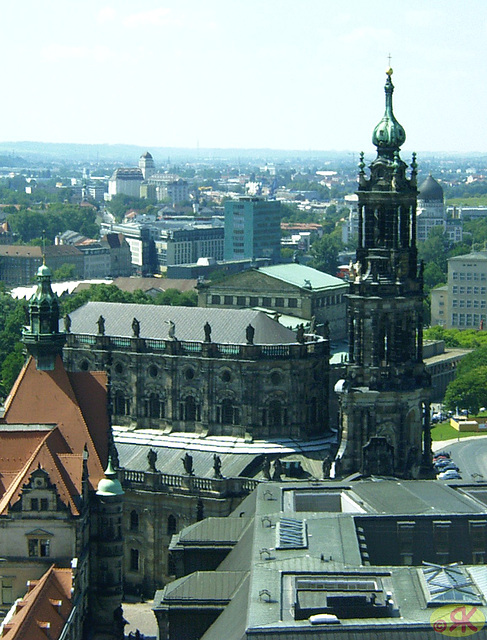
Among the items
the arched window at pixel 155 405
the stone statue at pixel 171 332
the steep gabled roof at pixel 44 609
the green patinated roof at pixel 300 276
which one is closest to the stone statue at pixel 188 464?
the arched window at pixel 155 405

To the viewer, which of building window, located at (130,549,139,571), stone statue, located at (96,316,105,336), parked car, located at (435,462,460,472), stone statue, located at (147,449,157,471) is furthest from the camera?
parked car, located at (435,462,460,472)

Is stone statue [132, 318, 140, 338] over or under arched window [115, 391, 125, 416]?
over

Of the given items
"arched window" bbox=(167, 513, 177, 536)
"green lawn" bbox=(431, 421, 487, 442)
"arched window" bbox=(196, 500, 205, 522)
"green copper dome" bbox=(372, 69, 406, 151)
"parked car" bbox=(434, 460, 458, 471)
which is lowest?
"green lawn" bbox=(431, 421, 487, 442)

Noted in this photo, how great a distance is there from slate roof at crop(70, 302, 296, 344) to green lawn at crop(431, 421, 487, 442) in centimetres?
5070

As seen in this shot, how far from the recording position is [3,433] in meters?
91.2

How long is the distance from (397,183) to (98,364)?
28165mm

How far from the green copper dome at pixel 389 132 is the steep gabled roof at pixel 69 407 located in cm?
2496

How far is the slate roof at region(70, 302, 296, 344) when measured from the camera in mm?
114944

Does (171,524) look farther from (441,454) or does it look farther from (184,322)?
(441,454)

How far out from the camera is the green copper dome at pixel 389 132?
10575cm

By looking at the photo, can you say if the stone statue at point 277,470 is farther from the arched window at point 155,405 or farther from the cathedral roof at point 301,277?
the cathedral roof at point 301,277

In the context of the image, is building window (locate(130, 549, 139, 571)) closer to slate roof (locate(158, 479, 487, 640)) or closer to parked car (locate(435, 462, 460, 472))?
slate roof (locate(158, 479, 487, 640))

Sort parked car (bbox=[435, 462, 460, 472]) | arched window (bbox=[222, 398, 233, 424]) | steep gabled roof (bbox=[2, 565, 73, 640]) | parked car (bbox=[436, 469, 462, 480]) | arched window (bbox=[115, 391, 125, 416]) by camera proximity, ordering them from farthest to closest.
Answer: parked car (bbox=[435, 462, 460, 472]) → parked car (bbox=[436, 469, 462, 480]) → arched window (bbox=[115, 391, 125, 416]) → arched window (bbox=[222, 398, 233, 424]) → steep gabled roof (bbox=[2, 565, 73, 640])

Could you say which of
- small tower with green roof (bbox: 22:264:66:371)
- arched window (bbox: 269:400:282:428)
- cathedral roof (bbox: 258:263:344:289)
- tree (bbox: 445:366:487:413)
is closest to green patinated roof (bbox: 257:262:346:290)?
cathedral roof (bbox: 258:263:344:289)
